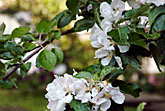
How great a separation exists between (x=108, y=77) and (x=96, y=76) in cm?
3

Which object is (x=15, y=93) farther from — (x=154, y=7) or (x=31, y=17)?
(x=154, y=7)

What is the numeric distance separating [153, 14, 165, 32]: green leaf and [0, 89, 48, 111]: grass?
3.46 m

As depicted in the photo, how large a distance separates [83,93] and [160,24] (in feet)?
0.48

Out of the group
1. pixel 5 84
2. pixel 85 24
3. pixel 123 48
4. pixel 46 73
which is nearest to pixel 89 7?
pixel 85 24

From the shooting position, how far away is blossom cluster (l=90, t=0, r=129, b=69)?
406 mm

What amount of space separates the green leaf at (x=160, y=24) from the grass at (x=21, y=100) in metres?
3.46

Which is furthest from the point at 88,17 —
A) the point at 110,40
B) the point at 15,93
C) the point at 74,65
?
the point at 15,93

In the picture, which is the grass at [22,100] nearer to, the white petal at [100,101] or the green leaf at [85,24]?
the green leaf at [85,24]

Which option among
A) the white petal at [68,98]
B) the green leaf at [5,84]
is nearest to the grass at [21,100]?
the green leaf at [5,84]

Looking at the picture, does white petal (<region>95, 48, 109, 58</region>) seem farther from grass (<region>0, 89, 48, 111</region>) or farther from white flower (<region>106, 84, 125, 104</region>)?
grass (<region>0, 89, 48, 111</region>)

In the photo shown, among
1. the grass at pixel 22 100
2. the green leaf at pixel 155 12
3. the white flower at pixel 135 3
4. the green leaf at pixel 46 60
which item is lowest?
the grass at pixel 22 100

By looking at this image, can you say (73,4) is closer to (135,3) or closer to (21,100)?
Answer: (135,3)

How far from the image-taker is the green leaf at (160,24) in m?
0.37

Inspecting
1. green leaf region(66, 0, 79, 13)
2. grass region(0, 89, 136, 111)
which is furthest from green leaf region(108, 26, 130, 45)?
grass region(0, 89, 136, 111)
